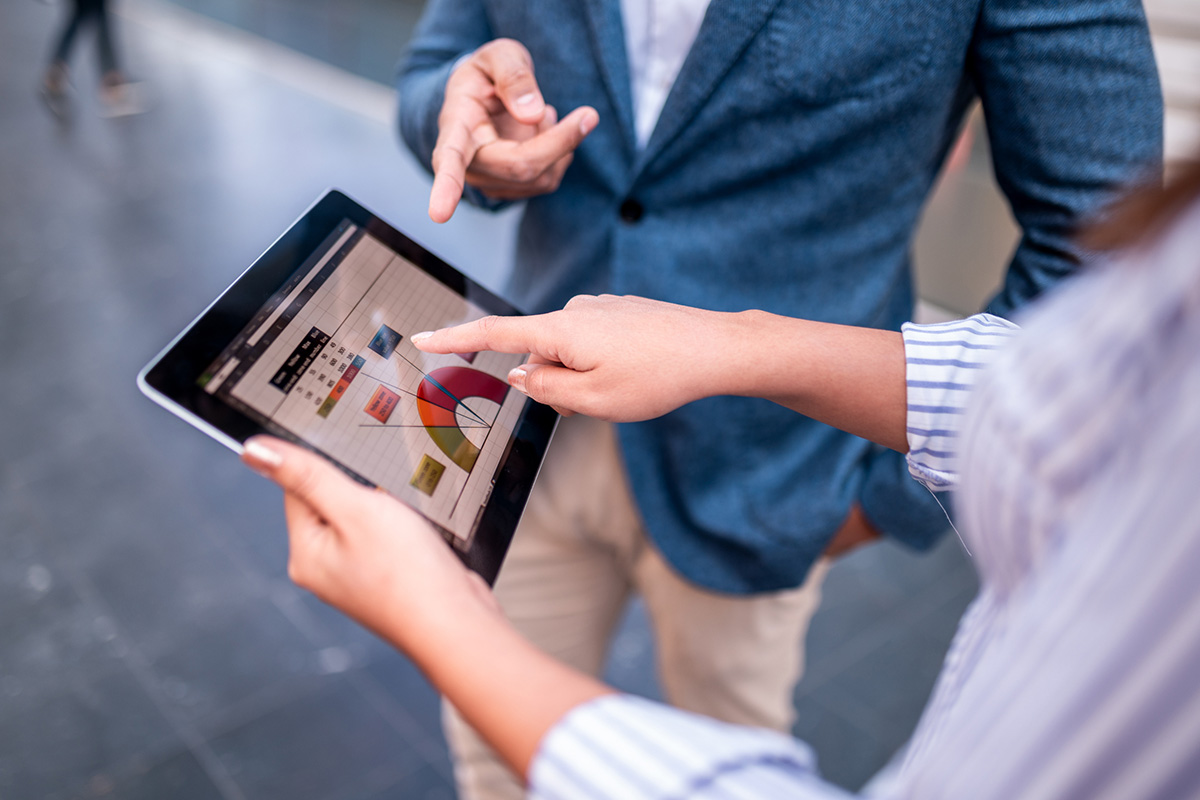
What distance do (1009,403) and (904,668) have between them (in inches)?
62.3

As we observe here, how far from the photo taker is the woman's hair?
0.91ft

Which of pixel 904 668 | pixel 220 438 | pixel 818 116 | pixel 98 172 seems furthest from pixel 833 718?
pixel 98 172

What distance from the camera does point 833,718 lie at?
1.60m

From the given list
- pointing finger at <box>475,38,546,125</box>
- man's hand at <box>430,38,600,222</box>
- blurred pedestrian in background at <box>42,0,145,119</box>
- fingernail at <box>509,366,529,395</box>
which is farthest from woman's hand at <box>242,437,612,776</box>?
blurred pedestrian in background at <box>42,0,145,119</box>

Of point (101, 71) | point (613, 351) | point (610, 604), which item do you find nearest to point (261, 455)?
point (613, 351)

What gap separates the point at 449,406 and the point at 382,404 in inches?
2.2

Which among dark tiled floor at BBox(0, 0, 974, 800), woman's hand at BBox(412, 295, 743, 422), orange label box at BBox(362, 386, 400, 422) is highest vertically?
woman's hand at BBox(412, 295, 743, 422)

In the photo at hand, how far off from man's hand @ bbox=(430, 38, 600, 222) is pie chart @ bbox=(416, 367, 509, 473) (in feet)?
0.44

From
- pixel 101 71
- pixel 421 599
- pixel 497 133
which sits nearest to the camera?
pixel 421 599

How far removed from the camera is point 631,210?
78cm

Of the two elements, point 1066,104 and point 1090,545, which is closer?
point 1090,545

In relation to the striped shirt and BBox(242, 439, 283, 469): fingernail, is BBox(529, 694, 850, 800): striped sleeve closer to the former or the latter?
the striped shirt

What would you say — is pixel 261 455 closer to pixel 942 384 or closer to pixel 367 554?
pixel 367 554

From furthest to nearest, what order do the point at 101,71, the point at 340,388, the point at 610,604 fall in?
1. the point at 101,71
2. the point at 610,604
3. the point at 340,388
